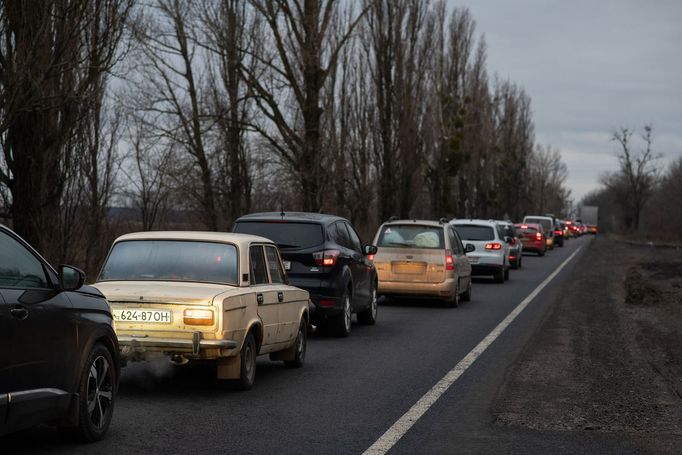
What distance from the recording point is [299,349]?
40.2 feet

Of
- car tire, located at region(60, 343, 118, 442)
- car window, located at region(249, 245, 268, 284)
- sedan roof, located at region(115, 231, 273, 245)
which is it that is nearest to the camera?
car tire, located at region(60, 343, 118, 442)

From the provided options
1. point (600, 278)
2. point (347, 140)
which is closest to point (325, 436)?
point (600, 278)

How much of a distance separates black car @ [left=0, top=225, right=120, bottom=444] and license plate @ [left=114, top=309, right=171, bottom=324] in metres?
1.56

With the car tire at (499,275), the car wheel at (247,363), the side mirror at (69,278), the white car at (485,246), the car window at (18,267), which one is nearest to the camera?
the car window at (18,267)

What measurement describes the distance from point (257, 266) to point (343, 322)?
4.56m

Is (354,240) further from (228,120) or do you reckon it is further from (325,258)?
(228,120)

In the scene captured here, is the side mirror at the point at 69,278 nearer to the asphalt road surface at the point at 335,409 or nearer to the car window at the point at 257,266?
the asphalt road surface at the point at 335,409

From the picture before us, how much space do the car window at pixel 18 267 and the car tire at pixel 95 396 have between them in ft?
2.39

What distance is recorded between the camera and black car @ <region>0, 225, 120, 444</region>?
644cm

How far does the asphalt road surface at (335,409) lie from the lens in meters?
7.75

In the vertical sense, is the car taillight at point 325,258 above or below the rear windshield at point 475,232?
below

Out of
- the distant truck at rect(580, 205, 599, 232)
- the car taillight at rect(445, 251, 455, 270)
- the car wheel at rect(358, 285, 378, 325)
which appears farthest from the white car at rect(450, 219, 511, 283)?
the distant truck at rect(580, 205, 599, 232)

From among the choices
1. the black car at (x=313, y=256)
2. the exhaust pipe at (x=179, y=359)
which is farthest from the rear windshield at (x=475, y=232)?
the exhaust pipe at (x=179, y=359)

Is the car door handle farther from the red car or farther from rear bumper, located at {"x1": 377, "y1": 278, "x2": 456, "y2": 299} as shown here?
the red car
